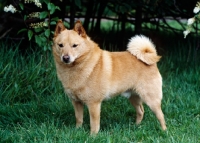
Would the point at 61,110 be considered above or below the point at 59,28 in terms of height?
below

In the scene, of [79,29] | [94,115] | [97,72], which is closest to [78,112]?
[94,115]

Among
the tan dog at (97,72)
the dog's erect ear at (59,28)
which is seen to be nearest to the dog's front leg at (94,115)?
the tan dog at (97,72)

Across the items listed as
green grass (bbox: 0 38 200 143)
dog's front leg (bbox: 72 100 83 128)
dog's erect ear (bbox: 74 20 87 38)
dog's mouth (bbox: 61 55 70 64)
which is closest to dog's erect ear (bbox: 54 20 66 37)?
dog's erect ear (bbox: 74 20 87 38)

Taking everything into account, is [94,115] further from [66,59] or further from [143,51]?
[143,51]

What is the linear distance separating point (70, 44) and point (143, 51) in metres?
0.86

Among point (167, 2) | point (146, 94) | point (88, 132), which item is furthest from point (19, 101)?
point (167, 2)

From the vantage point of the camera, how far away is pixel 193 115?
516cm

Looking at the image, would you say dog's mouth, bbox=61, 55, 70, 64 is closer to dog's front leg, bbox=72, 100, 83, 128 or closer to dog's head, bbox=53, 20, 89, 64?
dog's head, bbox=53, 20, 89, 64

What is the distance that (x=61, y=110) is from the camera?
203 inches

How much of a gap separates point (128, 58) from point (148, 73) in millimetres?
263

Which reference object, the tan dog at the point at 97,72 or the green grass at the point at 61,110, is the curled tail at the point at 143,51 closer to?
the tan dog at the point at 97,72

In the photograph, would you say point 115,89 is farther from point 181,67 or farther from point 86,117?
point 181,67

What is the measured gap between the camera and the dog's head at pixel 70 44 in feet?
14.4

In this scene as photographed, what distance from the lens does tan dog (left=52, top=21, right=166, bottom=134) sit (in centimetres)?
452
